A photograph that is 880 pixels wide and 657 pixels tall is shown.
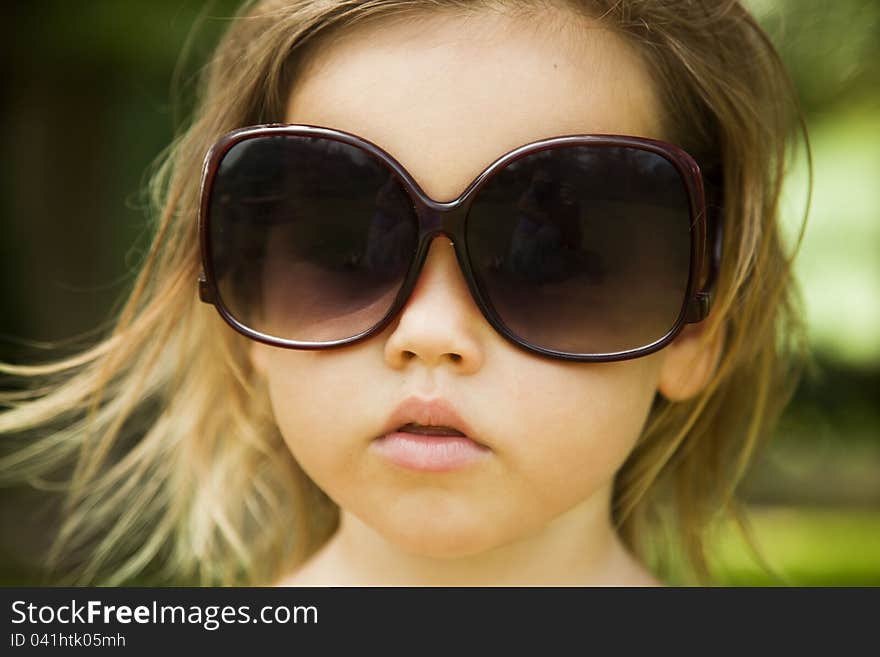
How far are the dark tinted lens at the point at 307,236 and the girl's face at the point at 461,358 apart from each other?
0.04 m

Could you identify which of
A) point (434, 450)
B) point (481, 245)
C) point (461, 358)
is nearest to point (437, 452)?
point (434, 450)

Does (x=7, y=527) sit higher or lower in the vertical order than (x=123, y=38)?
lower

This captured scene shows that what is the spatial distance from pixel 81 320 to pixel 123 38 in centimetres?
126

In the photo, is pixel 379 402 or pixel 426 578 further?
pixel 426 578

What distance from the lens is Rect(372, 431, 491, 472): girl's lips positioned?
117 centimetres

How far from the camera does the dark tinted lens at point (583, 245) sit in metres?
1.15

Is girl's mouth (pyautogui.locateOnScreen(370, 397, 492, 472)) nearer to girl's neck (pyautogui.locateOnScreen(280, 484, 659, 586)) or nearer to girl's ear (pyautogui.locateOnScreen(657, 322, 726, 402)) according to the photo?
girl's neck (pyautogui.locateOnScreen(280, 484, 659, 586))

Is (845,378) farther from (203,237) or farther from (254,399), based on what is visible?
(203,237)

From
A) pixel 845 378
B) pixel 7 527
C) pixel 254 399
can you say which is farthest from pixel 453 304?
pixel 845 378

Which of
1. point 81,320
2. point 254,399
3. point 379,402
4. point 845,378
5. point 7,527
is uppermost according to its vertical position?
point 81,320

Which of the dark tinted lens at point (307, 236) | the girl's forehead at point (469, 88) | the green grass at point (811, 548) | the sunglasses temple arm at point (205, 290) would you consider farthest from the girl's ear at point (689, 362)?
the green grass at point (811, 548)

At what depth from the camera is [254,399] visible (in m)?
1.72

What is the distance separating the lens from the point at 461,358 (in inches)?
45.8
